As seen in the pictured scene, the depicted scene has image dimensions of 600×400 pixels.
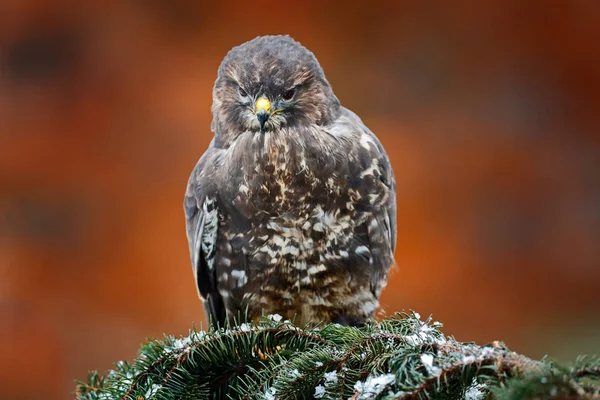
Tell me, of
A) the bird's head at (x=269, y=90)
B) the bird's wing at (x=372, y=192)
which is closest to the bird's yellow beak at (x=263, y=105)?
the bird's head at (x=269, y=90)

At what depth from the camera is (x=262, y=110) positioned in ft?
6.35

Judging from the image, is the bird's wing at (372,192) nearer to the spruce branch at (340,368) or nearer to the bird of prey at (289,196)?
the bird of prey at (289,196)

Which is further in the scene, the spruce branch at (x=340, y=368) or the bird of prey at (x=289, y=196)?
the bird of prey at (x=289, y=196)

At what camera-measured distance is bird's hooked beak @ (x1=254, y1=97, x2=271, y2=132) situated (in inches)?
75.7

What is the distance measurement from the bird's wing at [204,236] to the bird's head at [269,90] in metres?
0.19

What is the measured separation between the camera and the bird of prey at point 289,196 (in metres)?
2.00

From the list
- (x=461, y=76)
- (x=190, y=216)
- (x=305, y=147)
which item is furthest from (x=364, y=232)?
(x=461, y=76)

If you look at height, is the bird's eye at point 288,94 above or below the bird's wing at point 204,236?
above

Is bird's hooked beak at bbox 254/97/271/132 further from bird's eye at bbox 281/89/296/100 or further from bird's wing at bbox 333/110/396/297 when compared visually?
bird's wing at bbox 333/110/396/297

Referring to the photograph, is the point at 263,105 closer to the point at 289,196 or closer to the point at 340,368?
the point at 289,196

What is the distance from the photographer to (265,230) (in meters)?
2.05

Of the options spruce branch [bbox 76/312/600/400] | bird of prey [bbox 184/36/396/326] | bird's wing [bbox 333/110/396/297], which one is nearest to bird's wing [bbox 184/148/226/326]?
bird of prey [bbox 184/36/396/326]

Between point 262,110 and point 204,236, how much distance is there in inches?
20.1

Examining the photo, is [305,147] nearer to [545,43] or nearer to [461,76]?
[461,76]
